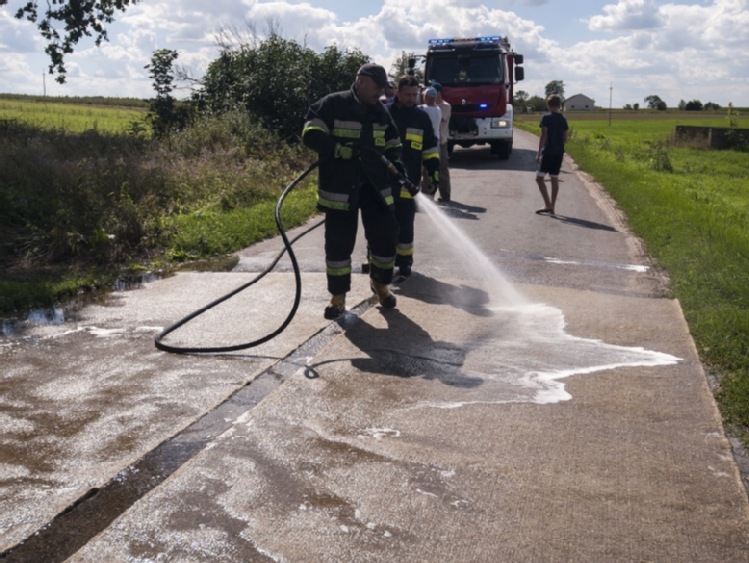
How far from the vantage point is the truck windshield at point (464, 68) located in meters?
23.2

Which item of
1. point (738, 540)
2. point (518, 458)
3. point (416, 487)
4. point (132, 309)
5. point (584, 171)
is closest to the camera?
point (738, 540)

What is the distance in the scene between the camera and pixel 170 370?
17.7 feet

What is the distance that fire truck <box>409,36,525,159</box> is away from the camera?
23.2 meters

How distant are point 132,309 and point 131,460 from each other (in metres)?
3.32

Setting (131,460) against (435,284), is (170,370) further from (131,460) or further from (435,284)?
(435,284)

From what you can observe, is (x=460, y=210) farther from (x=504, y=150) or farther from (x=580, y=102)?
(x=580, y=102)

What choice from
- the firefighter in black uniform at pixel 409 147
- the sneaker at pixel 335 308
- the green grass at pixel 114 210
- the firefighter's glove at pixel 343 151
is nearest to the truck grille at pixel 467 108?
the green grass at pixel 114 210

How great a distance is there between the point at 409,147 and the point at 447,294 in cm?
149

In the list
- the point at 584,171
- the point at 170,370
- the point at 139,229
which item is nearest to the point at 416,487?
the point at 170,370

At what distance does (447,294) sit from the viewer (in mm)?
7766

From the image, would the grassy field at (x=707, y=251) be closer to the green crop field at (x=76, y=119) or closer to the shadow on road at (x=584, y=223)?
the shadow on road at (x=584, y=223)

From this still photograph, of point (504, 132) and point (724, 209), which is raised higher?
point (504, 132)

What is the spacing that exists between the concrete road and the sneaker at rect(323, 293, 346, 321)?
16cm

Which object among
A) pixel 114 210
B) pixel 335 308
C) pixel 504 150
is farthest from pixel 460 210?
pixel 504 150
